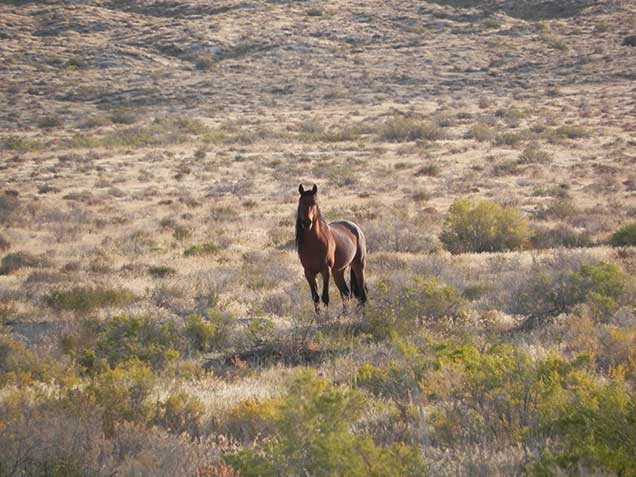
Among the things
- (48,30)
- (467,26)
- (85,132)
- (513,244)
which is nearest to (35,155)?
(85,132)

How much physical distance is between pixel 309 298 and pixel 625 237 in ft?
23.4

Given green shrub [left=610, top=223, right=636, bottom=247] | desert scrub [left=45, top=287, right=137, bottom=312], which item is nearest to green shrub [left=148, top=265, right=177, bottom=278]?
desert scrub [left=45, top=287, right=137, bottom=312]

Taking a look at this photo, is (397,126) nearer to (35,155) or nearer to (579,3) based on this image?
(35,155)

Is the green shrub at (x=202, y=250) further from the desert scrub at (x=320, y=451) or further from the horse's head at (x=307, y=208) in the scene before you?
the desert scrub at (x=320, y=451)

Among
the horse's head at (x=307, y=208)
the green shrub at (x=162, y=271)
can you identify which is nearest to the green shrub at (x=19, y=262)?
the green shrub at (x=162, y=271)

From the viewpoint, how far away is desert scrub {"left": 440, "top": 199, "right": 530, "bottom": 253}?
51.8 ft

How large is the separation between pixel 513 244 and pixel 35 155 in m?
29.1

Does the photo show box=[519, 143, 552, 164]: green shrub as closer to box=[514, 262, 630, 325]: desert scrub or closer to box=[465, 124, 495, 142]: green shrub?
box=[465, 124, 495, 142]: green shrub

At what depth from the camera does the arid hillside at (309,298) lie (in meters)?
5.05

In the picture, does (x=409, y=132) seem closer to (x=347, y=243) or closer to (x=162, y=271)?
(x=162, y=271)

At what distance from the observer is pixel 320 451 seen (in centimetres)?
438

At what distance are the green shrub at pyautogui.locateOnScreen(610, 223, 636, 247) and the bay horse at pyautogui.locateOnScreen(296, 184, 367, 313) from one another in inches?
256

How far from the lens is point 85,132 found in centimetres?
4734

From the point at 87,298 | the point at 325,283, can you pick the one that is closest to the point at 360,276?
the point at 325,283
